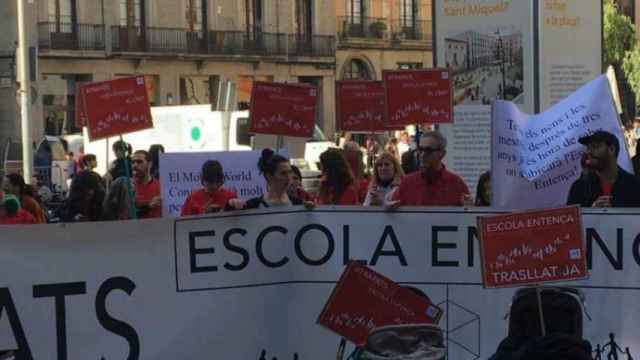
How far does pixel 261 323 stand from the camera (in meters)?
6.76

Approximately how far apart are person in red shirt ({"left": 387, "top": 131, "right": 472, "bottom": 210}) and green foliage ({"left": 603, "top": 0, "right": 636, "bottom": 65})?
5099 centimetres

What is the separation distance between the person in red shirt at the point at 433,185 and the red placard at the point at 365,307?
2302 mm

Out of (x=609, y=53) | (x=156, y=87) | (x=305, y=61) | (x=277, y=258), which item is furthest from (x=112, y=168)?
(x=609, y=53)

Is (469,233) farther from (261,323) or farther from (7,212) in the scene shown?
(7,212)

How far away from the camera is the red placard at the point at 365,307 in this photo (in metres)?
6.01

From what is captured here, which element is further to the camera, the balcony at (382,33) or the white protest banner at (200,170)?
the balcony at (382,33)

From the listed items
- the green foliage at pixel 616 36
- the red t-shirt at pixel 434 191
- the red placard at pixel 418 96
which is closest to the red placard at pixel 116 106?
the red placard at pixel 418 96

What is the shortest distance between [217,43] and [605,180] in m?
41.6

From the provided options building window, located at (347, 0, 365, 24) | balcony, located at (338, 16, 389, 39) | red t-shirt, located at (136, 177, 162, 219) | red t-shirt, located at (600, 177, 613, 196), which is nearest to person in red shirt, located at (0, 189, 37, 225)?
red t-shirt, located at (136, 177, 162, 219)

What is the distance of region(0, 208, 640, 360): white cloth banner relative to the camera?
6.36 metres

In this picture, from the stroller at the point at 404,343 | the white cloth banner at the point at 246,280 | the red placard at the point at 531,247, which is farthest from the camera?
the white cloth banner at the point at 246,280

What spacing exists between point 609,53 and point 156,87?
73.5ft

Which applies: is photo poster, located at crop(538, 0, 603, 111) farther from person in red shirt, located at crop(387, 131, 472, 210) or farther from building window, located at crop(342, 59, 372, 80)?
building window, located at crop(342, 59, 372, 80)

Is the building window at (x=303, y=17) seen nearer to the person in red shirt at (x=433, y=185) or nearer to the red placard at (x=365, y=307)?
the person in red shirt at (x=433, y=185)
